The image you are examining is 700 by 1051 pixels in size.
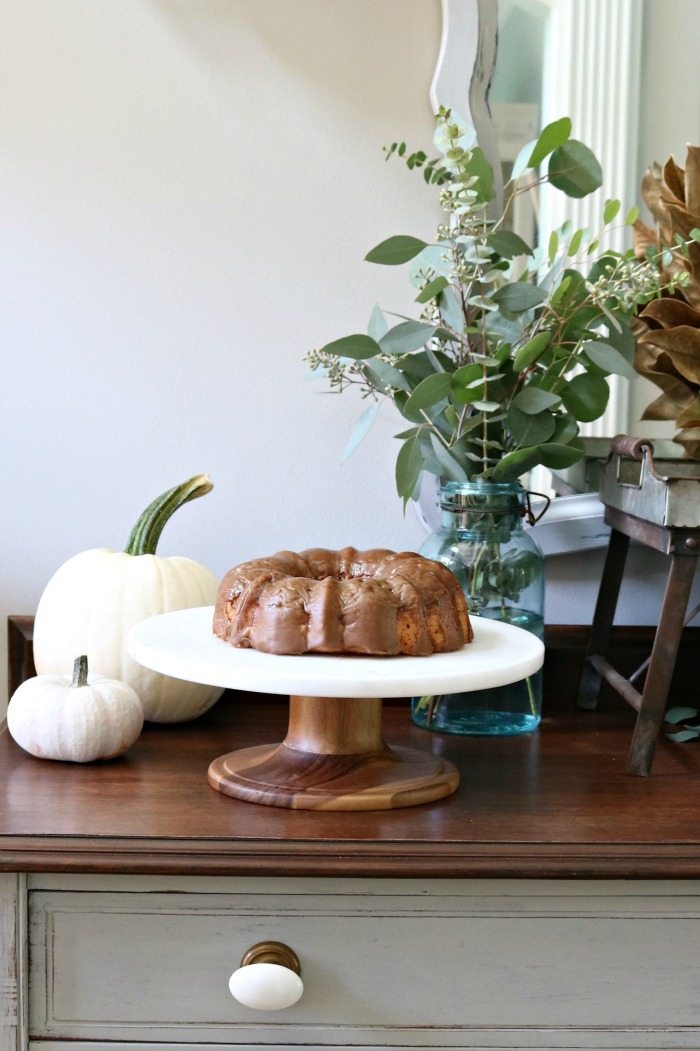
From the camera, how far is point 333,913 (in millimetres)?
824

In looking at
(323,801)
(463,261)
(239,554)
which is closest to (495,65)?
(463,261)

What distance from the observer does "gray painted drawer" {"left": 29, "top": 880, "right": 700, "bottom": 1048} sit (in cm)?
82

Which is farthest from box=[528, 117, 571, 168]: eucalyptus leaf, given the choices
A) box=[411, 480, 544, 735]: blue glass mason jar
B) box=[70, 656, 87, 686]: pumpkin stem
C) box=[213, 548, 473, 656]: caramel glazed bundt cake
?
box=[70, 656, 87, 686]: pumpkin stem

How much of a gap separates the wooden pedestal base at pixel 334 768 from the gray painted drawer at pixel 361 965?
0.27 feet

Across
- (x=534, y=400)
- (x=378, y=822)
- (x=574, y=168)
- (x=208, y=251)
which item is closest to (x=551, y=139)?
(x=574, y=168)

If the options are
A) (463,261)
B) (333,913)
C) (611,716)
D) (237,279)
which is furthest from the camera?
(237,279)

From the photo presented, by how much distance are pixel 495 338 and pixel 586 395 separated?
12cm

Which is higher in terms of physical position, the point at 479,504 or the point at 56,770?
the point at 479,504

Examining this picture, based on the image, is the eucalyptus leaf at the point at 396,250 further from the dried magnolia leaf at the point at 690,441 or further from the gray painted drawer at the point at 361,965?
the gray painted drawer at the point at 361,965

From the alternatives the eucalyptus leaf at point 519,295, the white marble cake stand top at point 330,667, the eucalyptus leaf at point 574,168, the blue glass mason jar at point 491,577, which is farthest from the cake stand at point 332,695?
the eucalyptus leaf at point 574,168

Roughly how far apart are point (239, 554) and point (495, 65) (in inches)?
26.5

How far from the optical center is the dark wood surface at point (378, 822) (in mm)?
803

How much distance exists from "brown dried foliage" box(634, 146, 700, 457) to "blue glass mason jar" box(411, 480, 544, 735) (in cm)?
24

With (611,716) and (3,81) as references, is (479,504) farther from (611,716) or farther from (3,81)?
(3,81)
